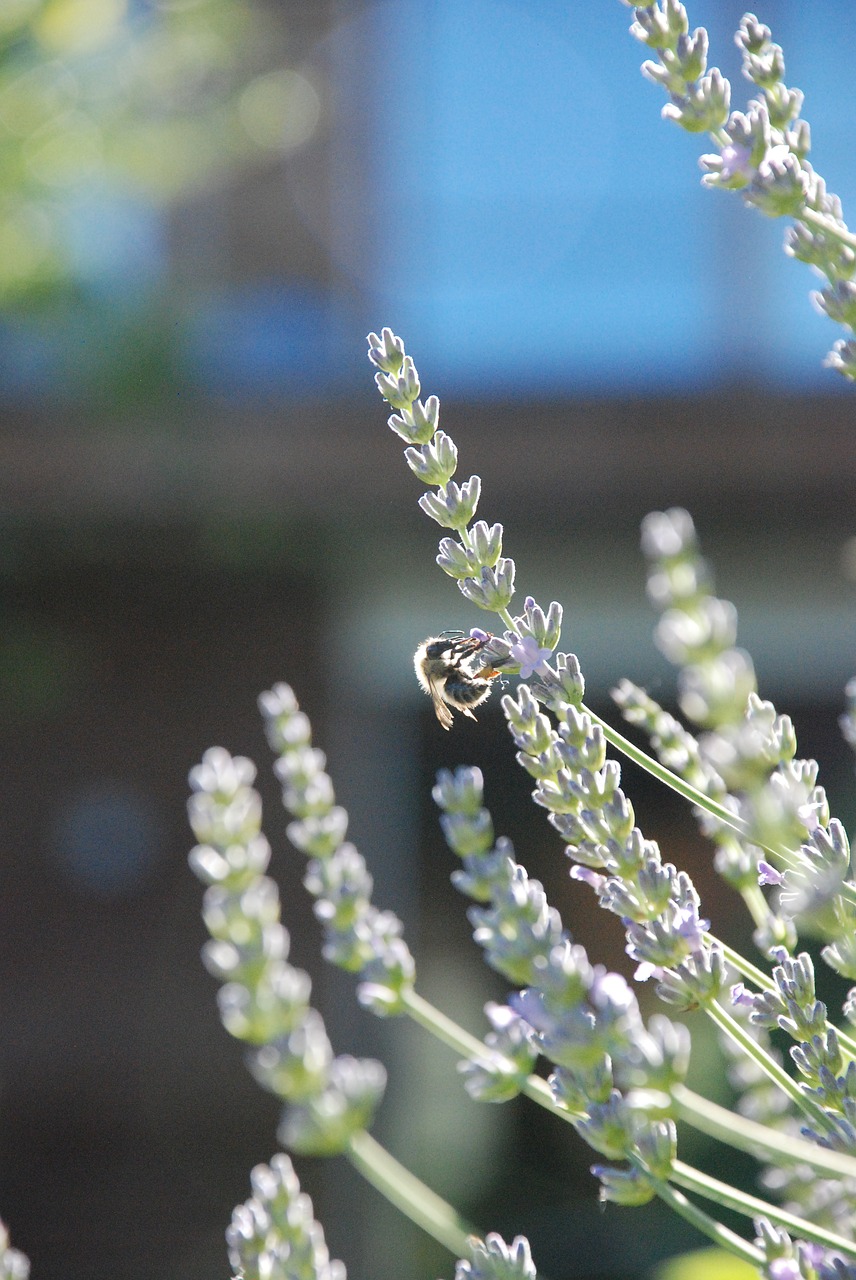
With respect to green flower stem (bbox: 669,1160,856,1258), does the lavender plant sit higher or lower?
higher

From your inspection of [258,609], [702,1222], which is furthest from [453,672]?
[258,609]

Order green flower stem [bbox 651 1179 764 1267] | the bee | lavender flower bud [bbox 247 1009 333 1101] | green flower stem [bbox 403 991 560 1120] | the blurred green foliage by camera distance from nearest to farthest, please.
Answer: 1. lavender flower bud [bbox 247 1009 333 1101]
2. green flower stem [bbox 651 1179 764 1267]
3. green flower stem [bbox 403 991 560 1120]
4. the bee
5. the blurred green foliage

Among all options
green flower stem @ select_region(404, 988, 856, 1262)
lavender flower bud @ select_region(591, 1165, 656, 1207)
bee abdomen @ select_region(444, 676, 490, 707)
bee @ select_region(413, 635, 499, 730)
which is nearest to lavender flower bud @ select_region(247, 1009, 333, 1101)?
green flower stem @ select_region(404, 988, 856, 1262)

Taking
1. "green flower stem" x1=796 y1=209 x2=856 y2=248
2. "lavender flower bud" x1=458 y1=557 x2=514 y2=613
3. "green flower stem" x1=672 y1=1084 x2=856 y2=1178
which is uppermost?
"green flower stem" x1=796 y1=209 x2=856 y2=248

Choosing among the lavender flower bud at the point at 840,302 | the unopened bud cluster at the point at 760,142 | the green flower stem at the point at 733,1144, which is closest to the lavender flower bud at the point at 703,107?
the unopened bud cluster at the point at 760,142

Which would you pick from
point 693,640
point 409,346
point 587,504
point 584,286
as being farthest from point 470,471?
point 693,640

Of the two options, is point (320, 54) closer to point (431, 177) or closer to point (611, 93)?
point (431, 177)

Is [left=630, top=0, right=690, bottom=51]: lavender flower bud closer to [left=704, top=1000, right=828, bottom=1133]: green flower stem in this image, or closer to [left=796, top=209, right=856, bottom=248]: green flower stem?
[left=796, top=209, right=856, bottom=248]: green flower stem
